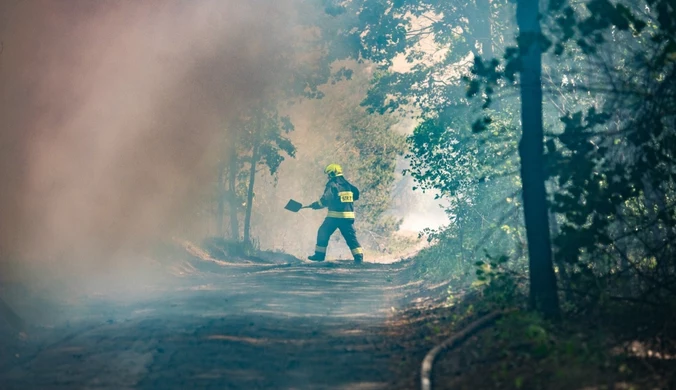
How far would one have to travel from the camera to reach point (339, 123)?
37406 mm

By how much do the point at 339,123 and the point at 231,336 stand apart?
28.4 metres

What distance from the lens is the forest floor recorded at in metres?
7.19

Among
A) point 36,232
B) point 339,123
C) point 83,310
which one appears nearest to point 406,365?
point 83,310

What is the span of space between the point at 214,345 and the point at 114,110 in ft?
32.9

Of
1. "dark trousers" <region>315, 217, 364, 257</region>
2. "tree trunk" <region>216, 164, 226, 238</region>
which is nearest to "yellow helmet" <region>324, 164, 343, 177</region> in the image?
"dark trousers" <region>315, 217, 364, 257</region>

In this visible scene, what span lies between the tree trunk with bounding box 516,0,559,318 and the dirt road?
185 centimetres

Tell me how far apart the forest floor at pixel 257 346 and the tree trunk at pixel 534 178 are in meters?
0.85

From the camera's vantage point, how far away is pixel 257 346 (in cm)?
891

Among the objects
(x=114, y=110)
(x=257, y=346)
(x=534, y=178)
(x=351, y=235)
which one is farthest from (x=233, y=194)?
(x=534, y=178)

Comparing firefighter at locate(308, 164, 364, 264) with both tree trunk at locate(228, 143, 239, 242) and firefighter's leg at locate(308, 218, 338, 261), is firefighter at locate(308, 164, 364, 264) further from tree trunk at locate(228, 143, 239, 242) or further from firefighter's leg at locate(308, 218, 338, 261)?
tree trunk at locate(228, 143, 239, 242)

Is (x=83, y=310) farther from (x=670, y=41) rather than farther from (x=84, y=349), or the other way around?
(x=670, y=41)

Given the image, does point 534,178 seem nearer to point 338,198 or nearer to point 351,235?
point 338,198

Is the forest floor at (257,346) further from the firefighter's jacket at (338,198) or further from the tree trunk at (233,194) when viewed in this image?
the tree trunk at (233,194)

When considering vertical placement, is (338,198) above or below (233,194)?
below
